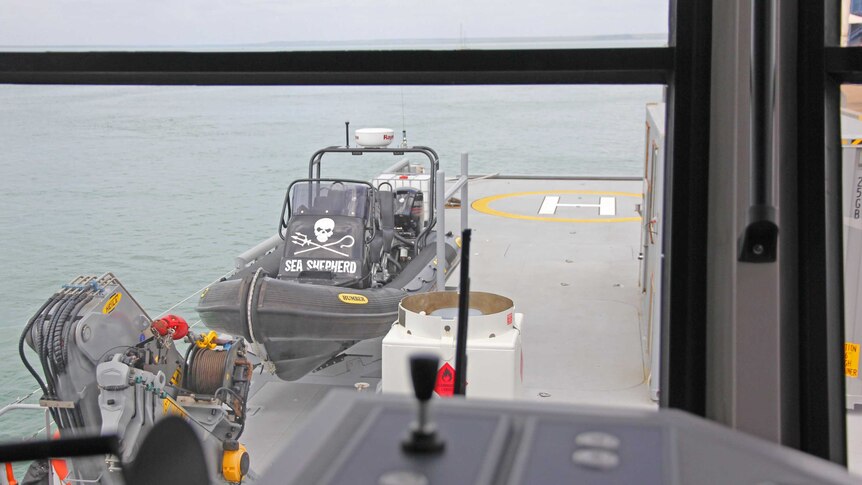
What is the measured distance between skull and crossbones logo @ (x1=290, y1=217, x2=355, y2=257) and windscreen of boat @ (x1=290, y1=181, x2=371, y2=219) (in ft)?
0.27

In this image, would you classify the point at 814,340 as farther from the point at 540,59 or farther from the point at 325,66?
the point at 325,66

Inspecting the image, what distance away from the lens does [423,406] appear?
64 centimetres

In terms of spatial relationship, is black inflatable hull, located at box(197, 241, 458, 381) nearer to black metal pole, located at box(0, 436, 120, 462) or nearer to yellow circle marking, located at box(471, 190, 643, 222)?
black metal pole, located at box(0, 436, 120, 462)

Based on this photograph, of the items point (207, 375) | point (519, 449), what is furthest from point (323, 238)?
point (519, 449)

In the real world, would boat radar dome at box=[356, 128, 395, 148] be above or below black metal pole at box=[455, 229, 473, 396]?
above

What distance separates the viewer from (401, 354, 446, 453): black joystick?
24.4 inches

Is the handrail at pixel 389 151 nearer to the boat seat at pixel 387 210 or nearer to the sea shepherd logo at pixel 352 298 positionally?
the boat seat at pixel 387 210

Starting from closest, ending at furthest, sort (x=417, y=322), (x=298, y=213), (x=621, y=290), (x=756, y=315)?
(x=756, y=315) → (x=417, y=322) → (x=298, y=213) → (x=621, y=290)

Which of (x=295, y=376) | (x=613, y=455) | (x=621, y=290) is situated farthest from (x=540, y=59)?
(x=621, y=290)

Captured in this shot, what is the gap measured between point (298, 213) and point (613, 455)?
4916 mm

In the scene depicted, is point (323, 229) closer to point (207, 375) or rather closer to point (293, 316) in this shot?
point (293, 316)

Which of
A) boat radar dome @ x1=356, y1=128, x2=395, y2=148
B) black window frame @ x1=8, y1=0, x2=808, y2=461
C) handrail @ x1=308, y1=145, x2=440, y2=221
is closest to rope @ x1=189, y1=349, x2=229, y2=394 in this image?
handrail @ x1=308, y1=145, x2=440, y2=221

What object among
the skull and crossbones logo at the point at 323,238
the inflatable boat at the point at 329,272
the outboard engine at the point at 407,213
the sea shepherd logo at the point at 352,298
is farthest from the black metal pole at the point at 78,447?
the outboard engine at the point at 407,213

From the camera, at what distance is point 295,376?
4.70 metres
